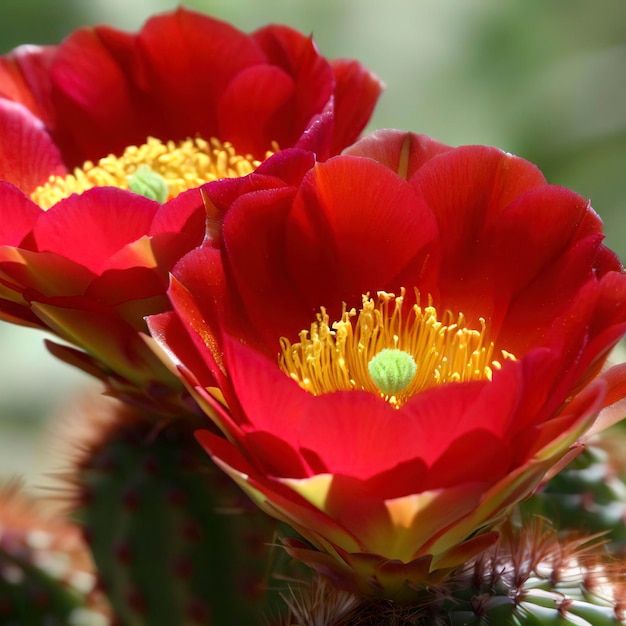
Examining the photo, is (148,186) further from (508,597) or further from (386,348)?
(508,597)

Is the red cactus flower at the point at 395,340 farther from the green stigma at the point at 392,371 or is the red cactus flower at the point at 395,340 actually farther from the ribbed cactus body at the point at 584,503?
the ribbed cactus body at the point at 584,503

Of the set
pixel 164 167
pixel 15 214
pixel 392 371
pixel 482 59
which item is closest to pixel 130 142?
pixel 164 167

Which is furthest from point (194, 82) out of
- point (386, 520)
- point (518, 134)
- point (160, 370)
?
point (518, 134)

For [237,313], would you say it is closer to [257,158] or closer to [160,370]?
[160,370]

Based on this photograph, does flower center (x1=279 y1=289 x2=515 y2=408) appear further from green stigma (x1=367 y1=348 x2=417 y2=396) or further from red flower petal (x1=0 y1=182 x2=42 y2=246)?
red flower petal (x1=0 y1=182 x2=42 y2=246)

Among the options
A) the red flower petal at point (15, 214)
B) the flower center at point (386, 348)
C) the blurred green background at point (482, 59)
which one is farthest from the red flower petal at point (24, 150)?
the blurred green background at point (482, 59)

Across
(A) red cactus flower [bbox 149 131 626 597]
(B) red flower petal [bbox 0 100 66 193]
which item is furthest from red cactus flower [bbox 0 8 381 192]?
(A) red cactus flower [bbox 149 131 626 597]
